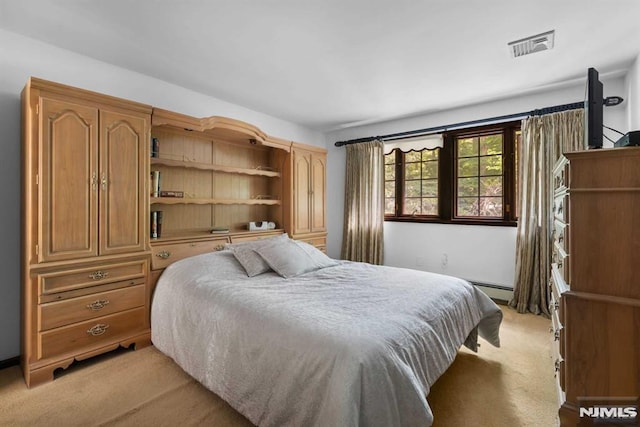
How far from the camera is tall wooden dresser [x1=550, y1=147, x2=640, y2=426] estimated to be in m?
1.31

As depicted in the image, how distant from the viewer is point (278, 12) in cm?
197

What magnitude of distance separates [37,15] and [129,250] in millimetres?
1706

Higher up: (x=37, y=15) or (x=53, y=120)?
(x=37, y=15)

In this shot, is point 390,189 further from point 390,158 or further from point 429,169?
point 429,169

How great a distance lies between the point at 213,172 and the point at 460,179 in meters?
3.13

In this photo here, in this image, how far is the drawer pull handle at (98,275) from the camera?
2.25 m

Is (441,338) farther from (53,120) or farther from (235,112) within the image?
(235,112)

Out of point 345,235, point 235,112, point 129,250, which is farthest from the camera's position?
point 345,235

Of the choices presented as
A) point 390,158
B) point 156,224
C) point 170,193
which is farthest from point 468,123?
point 156,224

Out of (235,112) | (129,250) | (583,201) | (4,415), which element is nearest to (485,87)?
(583,201)

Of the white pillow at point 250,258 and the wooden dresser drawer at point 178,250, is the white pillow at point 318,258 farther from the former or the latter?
the wooden dresser drawer at point 178,250

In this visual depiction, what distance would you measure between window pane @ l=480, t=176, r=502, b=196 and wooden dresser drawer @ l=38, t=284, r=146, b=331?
12.8 feet

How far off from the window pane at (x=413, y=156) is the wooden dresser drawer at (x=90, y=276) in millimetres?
3555

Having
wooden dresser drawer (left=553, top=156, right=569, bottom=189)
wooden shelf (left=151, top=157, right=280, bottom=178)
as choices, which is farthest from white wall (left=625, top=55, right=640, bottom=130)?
wooden shelf (left=151, top=157, right=280, bottom=178)
